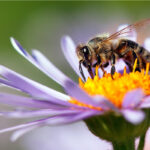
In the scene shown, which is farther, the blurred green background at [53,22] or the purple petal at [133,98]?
the blurred green background at [53,22]

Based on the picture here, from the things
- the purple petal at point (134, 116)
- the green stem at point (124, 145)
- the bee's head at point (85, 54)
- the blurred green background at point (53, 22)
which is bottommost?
the blurred green background at point (53, 22)

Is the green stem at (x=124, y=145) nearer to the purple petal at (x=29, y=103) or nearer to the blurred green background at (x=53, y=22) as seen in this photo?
the purple petal at (x=29, y=103)

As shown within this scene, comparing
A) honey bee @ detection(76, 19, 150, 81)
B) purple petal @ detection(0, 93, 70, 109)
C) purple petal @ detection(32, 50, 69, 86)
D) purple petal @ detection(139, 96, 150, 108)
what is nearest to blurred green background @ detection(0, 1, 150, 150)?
purple petal @ detection(32, 50, 69, 86)

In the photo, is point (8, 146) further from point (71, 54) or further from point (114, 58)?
point (114, 58)

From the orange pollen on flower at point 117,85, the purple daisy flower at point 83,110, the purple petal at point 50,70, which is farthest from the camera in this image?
the purple petal at point 50,70

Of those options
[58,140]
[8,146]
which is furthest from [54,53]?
[58,140]

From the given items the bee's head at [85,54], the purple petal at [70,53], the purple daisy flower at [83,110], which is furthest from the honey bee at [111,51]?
the purple daisy flower at [83,110]

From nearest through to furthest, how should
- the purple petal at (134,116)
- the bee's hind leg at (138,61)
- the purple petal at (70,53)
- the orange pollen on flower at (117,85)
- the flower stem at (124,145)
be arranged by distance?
the purple petal at (134,116) < the flower stem at (124,145) < the orange pollen on flower at (117,85) < the bee's hind leg at (138,61) < the purple petal at (70,53)

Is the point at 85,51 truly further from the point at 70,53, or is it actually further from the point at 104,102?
the point at 104,102
